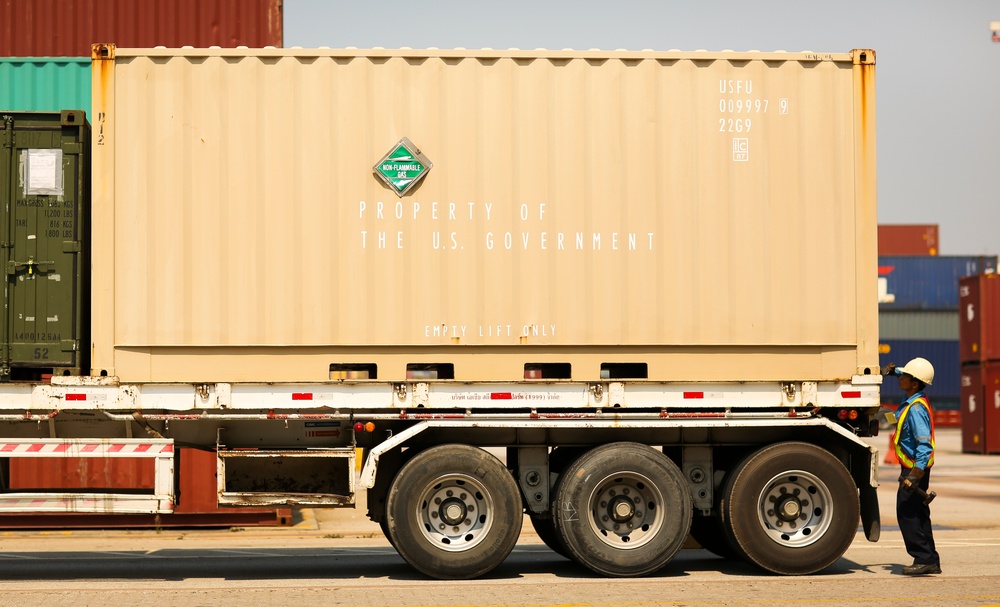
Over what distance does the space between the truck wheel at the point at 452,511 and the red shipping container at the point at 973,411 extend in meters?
28.8

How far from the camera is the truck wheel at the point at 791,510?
9.83 m

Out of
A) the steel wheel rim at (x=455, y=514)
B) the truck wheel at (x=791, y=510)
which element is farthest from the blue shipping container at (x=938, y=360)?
the steel wheel rim at (x=455, y=514)

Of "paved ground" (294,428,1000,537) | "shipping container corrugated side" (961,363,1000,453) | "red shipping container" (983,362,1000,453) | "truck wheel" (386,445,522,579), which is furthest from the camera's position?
"shipping container corrugated side" (961,363,1000,453)

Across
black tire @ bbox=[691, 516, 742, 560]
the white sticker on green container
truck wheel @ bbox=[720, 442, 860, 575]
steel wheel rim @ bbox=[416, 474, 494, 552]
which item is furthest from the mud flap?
the white sticker on green container

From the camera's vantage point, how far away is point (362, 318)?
9.71m

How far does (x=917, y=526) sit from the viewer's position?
32.2ft

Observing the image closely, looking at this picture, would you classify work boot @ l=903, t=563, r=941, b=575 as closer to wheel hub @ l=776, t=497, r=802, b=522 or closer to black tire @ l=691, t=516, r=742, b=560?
wheel hub @ l=776, t=497, r=802, b=522

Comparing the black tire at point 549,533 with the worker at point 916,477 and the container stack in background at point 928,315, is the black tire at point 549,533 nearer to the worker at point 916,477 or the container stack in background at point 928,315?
the worker at point 916,477

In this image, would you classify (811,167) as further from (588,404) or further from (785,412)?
(588,404)

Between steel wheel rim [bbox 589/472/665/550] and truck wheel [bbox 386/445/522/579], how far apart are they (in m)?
0.74

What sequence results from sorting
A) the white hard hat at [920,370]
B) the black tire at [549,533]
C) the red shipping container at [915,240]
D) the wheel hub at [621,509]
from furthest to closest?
the red shipping container at [915,240] < the black tire at [549,533] < the white hard hat at [920,370] < the wheel hub at [621,509]

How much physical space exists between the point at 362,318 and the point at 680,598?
11.3 ft

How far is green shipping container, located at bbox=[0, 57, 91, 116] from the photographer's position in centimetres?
1430

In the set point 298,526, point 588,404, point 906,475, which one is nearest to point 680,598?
point 588,404
